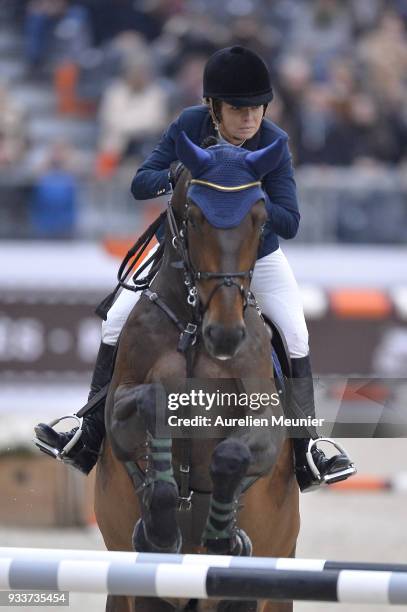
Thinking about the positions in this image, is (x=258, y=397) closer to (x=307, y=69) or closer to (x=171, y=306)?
(x=171, y=306)

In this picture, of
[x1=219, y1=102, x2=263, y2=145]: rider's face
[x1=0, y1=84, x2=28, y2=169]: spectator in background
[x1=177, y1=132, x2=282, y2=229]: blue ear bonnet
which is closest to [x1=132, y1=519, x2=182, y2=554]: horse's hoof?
[x1=177, y1=132, x2=282, y2=229]: blue ear bonnet

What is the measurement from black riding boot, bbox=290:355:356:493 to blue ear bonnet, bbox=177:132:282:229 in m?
0.97

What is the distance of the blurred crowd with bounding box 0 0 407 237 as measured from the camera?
38.9 feet

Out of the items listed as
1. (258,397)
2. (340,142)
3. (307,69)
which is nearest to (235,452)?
(258,397)

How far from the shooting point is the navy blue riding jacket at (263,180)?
4461 mm

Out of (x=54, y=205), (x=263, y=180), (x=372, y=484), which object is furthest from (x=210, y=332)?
(x=54, y=205)

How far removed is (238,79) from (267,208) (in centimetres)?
47

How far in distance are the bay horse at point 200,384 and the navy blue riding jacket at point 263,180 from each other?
0.56 ft

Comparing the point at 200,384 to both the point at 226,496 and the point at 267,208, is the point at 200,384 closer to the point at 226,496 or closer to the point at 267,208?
the point at 226,496

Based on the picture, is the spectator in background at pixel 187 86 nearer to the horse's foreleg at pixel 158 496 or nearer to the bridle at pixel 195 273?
the bridle at pixel 195 273

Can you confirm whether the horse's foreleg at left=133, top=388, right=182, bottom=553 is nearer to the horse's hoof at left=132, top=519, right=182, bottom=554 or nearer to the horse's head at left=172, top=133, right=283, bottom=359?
the horse's hoof at left=132, top=519, right=182, bottom=554

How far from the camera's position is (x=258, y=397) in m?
4.26

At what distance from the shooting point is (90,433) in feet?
15.8

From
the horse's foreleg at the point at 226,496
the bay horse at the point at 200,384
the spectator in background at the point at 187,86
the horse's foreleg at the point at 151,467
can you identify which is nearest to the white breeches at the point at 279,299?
the bay horse at the point at 200,384
